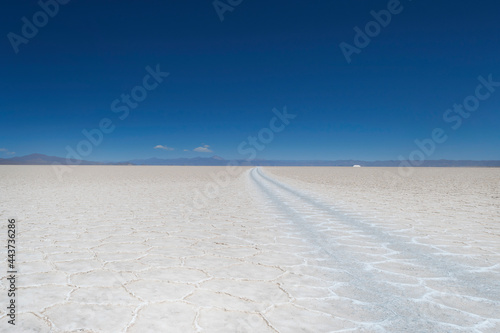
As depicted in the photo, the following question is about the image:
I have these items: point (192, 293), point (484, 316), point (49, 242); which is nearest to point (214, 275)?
point (192, 293)

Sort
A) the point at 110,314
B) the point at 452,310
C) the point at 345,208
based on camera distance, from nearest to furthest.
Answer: the point at 110,314, the point at 452,310, the point at 345,208

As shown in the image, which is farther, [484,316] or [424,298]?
[424,298]

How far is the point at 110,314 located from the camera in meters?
1.79

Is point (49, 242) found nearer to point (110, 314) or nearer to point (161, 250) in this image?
point (161, 250)

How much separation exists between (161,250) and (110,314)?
144cm

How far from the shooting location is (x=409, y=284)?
2.34 meters

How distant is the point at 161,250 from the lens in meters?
3.23

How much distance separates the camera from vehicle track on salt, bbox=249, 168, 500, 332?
177 cm

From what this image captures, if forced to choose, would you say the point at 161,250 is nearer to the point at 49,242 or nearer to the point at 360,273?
the point at 49,242

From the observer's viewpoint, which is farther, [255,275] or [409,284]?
[255,275]

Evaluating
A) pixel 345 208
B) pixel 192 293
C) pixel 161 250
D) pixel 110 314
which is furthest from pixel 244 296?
pixel 345 208

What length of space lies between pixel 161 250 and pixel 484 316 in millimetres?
2719

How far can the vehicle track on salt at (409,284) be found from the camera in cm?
177

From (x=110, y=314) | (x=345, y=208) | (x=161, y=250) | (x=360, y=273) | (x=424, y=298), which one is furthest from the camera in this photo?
(x=345, y=208)
